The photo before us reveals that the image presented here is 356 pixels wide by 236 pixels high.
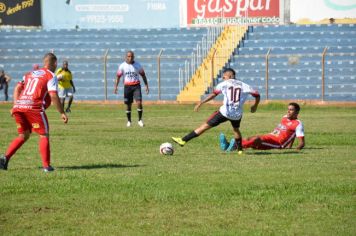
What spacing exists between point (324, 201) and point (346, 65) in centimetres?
2957

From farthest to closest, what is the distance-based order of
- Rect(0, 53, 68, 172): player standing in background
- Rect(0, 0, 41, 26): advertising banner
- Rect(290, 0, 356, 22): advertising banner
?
Rect(0, 0, 41, 26): advertising banner < Rect(290, 0, 356, 22): advertising banner < Rect(0, 53, 68, 172): player standing in background

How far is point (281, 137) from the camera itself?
16562 millimetres

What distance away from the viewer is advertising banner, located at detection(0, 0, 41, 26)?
158ft

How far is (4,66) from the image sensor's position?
4578cm

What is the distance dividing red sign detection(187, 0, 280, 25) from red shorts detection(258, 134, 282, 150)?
27.6 meters

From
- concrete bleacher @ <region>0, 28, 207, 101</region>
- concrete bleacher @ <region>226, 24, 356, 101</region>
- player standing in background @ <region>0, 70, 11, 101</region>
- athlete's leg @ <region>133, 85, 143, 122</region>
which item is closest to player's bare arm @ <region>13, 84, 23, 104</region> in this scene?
athlete's leg @ <region>133, 85, 143, 122</region>

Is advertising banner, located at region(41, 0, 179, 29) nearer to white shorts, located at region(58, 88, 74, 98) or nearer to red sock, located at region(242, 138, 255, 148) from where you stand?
white shorts, located at region(58, 88, 74, 98)

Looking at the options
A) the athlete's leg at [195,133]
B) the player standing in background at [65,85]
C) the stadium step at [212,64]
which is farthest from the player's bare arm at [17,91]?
the stadium step at [212,64]

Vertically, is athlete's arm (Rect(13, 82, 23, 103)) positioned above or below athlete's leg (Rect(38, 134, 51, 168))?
above

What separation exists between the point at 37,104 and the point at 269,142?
5207mm

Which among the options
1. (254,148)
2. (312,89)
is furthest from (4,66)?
(254,148)

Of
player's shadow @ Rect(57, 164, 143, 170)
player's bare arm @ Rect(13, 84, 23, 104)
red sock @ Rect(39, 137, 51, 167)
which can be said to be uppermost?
player's bare arm @ Rect(13, 84, 23, 104)

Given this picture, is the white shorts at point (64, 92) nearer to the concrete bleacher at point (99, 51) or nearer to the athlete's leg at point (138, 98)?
the athlete's leg at point (138, 98)

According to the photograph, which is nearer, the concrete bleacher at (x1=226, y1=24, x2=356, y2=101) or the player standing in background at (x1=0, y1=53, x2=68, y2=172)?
the player standing in background at (x1=0, y1=53, x2=68, y2=172)
